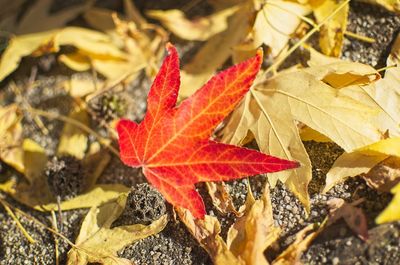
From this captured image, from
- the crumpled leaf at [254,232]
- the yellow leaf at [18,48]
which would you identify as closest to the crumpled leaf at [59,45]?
the yellow leaf at [18,48]

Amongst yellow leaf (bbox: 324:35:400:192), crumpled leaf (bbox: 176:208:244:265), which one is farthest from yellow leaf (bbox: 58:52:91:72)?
yellow leaf (bbox: 324:35:400:192)

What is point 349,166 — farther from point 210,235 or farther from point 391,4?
point 391,4

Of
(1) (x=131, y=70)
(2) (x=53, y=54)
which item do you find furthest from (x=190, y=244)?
(2) (x=53, y=54)

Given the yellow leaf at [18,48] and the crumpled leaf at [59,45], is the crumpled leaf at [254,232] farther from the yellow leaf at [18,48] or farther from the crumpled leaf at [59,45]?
the yellow leaf at [18,48]

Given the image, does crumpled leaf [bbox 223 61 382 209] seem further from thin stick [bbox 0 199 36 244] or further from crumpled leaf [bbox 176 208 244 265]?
thin stick [bbox 0 199 36 244]

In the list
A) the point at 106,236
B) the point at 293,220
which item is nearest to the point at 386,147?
the point at 293,220

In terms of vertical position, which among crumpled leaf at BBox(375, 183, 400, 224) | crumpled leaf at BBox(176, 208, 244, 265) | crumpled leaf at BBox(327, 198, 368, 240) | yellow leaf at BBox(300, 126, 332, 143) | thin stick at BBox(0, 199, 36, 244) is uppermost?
crumpled leaf at BBox(375, 183, 400, 224)

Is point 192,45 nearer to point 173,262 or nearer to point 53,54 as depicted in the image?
point 53,54
